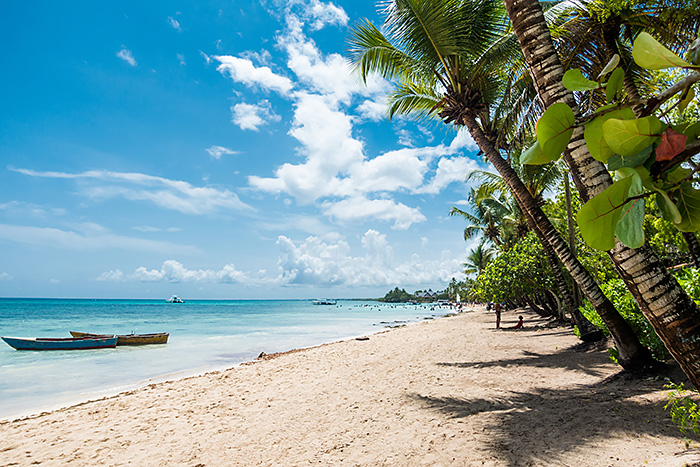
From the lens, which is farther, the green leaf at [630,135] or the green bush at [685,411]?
the green bush at [685,411]

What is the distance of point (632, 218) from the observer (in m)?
0.46

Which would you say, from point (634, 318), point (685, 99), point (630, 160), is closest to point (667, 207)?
point (630, 160)

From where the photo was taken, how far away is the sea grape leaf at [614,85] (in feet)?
2.12

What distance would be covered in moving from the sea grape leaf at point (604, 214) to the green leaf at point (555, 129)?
101 mm

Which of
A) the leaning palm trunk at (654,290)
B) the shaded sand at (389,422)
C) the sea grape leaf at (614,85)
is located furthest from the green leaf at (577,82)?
the shaded sand at (389,422)

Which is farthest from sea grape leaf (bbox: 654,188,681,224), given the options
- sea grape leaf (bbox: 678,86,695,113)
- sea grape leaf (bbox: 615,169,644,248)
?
sea grape leaf (bbox: 678,86,695,113)

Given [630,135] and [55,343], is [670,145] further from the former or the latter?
[55,343]

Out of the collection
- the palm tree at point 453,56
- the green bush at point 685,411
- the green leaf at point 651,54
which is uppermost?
the palm tree at point 453,56

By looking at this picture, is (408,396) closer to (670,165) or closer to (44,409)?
(670,165)

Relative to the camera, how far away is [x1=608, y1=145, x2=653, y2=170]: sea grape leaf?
20.6 inches

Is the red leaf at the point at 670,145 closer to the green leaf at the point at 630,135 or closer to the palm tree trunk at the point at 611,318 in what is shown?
the green leaf at the point at 630,135

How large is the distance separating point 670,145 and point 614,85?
0.73 ft

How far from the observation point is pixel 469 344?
12.3 metres

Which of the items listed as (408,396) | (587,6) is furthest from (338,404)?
(587,6)
